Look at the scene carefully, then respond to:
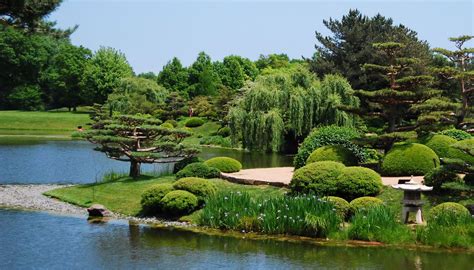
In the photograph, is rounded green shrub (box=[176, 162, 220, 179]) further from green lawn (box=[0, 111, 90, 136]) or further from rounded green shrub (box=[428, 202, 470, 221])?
green lawn (box=[0, 111, 90, 136])

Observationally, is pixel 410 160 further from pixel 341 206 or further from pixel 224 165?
pixel 224 165

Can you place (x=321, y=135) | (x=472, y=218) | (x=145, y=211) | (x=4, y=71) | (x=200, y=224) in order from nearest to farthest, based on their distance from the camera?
(x=472, y=218) → (x=200, y=224) → (x=145, y=211) → (x=321, y=135) → (x=4, y=71)

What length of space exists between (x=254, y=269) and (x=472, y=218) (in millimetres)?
5460

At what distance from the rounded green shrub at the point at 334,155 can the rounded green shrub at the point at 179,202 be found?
15.1 feet

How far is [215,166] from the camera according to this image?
22281 mm

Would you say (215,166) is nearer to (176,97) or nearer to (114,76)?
(176,97)

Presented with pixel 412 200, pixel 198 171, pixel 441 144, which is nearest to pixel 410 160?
pixel 441 144

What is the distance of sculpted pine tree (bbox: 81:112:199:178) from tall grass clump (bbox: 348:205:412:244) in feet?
29.3

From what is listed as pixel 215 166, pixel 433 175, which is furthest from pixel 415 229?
pixel 215 166

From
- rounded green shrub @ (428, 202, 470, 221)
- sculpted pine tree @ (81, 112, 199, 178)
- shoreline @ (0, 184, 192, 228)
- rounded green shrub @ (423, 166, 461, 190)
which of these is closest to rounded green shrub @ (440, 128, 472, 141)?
rounded green shrub @ (423, 166, 461, 190)

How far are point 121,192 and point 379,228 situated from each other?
9.31 metres

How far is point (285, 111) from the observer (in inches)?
1388

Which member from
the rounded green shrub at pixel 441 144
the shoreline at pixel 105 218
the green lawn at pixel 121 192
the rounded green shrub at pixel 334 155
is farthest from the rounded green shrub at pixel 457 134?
the shoreline at pixel 105 218

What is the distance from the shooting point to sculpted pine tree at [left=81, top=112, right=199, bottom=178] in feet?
74.2
